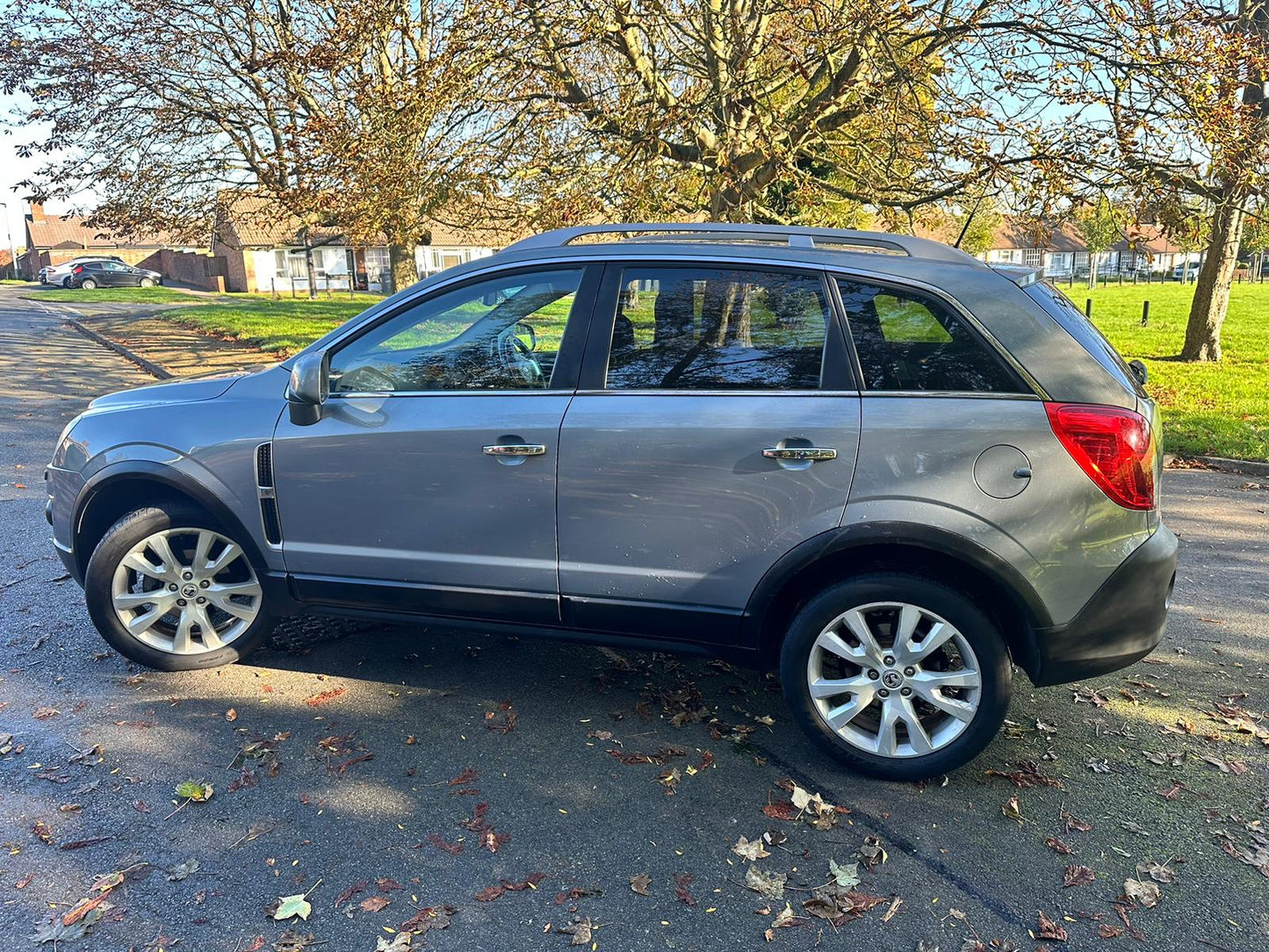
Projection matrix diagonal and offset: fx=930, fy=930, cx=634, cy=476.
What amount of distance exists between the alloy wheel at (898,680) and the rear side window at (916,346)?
0.83 metres

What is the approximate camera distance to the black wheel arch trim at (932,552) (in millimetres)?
3295

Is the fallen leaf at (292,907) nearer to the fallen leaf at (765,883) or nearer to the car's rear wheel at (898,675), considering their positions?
the fallen leaf at (765,883)

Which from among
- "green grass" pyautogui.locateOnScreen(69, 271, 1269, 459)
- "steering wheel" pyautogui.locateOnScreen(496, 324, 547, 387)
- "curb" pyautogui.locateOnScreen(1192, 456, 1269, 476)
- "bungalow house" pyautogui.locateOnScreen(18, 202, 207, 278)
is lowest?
"curb" pyautogui.locateOnScreen(1192, 456, 1269, 476)

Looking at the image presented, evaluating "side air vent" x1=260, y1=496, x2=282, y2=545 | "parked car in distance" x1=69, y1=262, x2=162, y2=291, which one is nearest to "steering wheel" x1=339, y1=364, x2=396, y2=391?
"side air vent" x1=260, y1=496, x2=282, y2=545

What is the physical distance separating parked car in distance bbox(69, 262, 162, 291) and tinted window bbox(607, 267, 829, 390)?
53223 mm

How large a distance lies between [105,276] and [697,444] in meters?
54.8

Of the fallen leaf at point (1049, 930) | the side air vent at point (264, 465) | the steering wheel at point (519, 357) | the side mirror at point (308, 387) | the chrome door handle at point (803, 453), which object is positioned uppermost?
the steering wheel at point (519, 357)

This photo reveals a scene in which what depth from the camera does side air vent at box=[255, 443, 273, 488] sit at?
4.02m

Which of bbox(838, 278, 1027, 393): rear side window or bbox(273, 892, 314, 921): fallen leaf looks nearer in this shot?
bbox(273, 892, 314, 921): fallen leaf

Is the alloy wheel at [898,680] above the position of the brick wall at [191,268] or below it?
below

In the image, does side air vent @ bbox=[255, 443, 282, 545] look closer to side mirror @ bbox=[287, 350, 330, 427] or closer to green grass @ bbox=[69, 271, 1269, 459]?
side mirror @ bbox=[287, 350, 330, 427]

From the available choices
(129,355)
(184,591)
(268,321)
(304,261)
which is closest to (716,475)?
(184,591)

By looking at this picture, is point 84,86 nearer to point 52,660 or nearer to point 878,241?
point 52,660

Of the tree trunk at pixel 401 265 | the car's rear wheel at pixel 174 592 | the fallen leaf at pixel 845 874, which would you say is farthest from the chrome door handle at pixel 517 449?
the tree trunk at pixel 401 265
